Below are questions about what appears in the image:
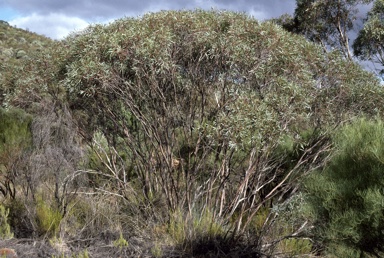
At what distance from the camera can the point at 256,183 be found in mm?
7734

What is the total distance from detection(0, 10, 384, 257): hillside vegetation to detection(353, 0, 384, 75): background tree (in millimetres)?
10606

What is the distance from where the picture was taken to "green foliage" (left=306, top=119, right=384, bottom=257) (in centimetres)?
475

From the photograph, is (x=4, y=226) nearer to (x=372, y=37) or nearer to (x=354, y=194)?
(x=354, y=194)

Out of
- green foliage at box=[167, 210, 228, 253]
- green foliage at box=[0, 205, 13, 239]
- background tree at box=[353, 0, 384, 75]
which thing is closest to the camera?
green foliage at box=[0, 205, 13, 239]

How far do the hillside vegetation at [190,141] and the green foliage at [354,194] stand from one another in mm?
1236

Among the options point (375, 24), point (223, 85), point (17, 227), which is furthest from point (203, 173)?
point (375, 24)

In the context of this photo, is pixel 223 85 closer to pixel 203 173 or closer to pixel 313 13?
pixel 203 173

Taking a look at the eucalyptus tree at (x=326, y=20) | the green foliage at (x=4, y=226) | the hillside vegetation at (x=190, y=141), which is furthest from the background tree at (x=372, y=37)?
the green foliage at (x=4, y=226)

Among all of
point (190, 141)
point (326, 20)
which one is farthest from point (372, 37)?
point (190, 141)

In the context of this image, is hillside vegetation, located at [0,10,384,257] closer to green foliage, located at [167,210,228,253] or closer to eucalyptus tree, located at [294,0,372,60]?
green foliage, located at [167,210,228,253]

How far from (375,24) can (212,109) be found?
12.5 meters

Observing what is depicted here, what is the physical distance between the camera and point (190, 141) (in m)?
7.73

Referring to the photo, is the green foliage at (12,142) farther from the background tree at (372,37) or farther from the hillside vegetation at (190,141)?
the background tree at (372,37)

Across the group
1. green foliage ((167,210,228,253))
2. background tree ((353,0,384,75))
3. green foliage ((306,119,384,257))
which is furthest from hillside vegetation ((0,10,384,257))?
background tree ((353,0,384,75))
